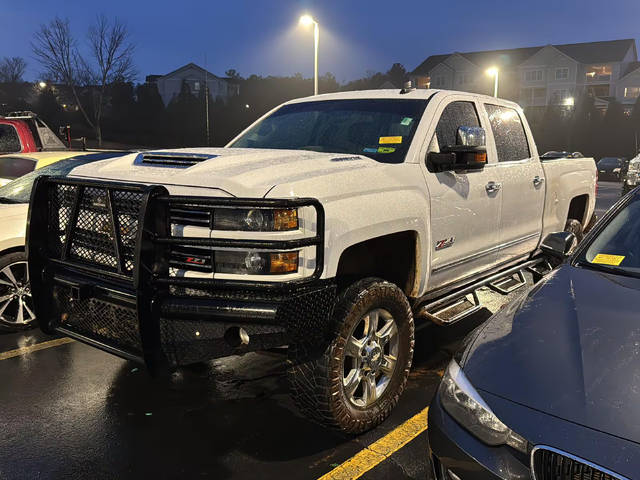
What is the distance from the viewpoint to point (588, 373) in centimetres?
211

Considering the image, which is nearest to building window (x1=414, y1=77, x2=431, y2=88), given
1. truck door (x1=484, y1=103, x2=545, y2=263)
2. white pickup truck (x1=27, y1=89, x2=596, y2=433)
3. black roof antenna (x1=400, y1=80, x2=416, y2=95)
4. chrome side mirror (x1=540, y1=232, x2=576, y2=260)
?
truck door (x1=484, y1=103, x2=545, y2=263)

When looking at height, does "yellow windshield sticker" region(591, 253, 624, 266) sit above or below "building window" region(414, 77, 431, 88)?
below

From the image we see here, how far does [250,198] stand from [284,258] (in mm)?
346

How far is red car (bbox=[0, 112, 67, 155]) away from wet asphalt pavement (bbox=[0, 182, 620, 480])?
574 cm

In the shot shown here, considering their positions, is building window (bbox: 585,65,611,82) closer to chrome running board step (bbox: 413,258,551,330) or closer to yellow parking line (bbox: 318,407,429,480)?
chrome running board step (bbox: 413,258,551,330)

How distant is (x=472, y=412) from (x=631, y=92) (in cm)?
7088

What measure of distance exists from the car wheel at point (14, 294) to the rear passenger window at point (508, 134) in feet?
13.9

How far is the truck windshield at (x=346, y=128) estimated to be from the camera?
4098mm

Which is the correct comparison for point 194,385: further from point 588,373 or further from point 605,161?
point 605,161

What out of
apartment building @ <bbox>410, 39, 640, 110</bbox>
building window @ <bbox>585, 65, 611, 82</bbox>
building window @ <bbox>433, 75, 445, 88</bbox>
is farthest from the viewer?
building window @ <bbox>433, 75, 445, 88</bbox>

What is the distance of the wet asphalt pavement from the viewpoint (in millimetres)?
3100

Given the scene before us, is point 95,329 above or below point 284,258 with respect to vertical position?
below

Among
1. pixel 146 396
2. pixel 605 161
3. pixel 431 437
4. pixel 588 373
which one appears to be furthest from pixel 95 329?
pixel 605 161

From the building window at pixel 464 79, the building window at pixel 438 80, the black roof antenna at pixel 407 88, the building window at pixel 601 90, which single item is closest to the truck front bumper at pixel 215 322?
the black roof antenna at pixel 407 88
